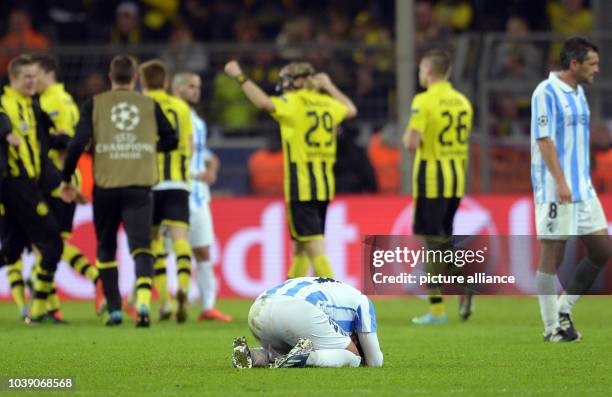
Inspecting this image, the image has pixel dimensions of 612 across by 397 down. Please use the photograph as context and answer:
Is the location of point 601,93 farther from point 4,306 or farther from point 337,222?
point 4,306

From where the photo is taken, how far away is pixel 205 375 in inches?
313

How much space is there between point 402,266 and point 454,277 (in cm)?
54

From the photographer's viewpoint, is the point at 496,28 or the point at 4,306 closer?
the point at 4,306

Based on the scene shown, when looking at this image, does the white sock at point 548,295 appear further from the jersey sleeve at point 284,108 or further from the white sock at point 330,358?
the jersey sleeve at point 284,108

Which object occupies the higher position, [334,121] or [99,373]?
[334,121]

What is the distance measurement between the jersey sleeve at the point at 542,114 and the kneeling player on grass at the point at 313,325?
7.62ft

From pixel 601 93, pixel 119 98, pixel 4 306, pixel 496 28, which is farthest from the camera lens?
pixel 496 28

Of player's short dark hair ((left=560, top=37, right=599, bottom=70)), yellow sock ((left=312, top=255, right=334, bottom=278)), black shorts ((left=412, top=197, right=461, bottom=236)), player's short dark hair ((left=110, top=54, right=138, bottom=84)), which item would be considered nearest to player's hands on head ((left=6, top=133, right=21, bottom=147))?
player's short dark hair ((left=110, top=54, right=138, bottom=84))

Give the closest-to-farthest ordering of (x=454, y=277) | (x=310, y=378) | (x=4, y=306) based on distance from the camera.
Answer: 1. (x=310, y=378)
2. (x=454, y=277)
3. (x=4, y=306)

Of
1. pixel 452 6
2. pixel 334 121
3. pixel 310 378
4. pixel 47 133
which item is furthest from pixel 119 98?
pixel 452 6

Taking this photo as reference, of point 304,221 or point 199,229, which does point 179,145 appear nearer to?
point 199,229

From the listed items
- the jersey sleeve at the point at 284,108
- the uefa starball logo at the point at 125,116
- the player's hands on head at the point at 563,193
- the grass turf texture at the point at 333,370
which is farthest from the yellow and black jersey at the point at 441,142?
the player's hands on head at the point at 563,193

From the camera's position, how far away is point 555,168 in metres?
9.63

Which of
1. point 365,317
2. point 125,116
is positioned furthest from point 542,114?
point 125,116
